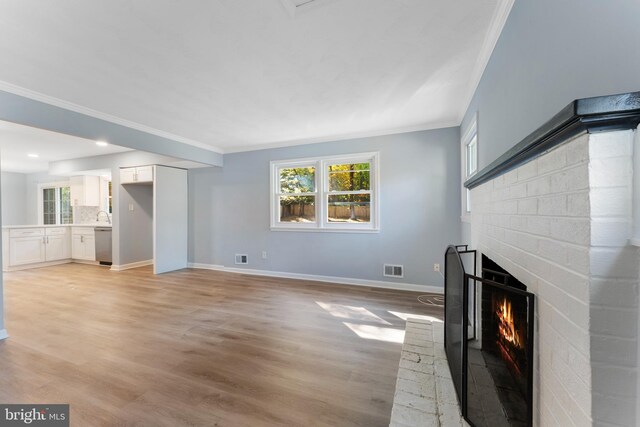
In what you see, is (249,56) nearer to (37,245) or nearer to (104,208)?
(104,208)

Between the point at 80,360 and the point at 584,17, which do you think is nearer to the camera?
the point at 584,17

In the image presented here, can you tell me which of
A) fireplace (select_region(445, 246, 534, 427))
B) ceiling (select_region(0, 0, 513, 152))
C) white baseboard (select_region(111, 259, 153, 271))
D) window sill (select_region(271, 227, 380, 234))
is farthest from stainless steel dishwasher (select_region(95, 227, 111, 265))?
fireplace (select_region(445, 246, 534, 427))

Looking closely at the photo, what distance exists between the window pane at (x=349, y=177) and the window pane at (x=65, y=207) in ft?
26.5

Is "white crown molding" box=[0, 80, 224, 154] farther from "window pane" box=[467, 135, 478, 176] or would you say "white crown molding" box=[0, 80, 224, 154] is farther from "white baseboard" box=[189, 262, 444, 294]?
"window pane" box=[467, 135, 478, 176]

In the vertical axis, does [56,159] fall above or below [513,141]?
above

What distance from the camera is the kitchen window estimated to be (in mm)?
7543

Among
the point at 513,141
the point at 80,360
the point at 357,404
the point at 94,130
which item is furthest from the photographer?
the point at 94,130

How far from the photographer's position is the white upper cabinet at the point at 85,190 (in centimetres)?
640

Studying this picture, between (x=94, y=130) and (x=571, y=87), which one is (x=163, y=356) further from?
(x=571, y=87)

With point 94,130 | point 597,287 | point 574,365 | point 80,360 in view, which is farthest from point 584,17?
point 94,130

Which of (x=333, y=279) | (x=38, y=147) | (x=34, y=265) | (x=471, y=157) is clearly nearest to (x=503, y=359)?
(x=471, y=157)

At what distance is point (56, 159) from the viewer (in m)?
6.09

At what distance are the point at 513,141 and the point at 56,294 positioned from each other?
19.0 ft

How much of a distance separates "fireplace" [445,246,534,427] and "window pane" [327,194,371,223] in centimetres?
244
